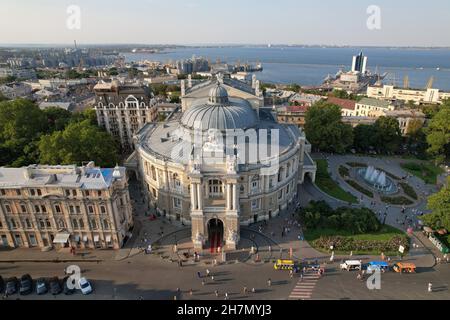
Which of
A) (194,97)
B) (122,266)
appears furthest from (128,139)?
(122,266)

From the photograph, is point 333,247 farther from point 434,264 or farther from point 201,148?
point 201,148

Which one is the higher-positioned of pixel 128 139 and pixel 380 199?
pixel 128 139

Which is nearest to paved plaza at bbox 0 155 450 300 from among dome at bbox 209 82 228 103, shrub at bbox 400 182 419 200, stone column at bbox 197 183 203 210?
stone column at bbox 197 183 203 210

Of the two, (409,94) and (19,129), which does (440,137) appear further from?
(19,129)

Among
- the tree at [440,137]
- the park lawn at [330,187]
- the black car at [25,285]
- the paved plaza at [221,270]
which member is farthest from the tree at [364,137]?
the black car at [25,285]

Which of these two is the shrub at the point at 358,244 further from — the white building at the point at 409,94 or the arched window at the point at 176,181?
the white building at the point at 409,94

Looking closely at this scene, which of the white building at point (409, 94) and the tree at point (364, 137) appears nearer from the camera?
the tree at point (364, 137)

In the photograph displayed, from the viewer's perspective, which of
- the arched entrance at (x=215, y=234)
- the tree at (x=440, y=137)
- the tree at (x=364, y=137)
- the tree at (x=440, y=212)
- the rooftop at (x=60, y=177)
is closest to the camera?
the rooftop at (x=60, y=177)
